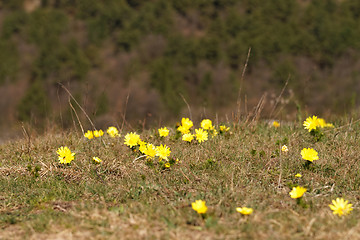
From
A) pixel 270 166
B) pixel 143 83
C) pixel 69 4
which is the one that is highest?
pixel 270 166

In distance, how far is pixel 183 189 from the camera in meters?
2.93

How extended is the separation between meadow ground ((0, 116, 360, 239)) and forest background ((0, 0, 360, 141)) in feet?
122

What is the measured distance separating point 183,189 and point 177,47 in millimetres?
52223

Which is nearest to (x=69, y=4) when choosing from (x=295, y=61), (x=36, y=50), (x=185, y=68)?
(x=36, y=50)

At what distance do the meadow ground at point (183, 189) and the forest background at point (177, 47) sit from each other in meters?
37.0

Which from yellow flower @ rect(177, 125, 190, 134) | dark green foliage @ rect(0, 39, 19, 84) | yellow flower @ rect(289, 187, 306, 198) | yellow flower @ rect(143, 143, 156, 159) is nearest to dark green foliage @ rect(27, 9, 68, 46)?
dark green foliage @ rect(0, 39, 19, 84)

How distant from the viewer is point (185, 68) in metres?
52.6

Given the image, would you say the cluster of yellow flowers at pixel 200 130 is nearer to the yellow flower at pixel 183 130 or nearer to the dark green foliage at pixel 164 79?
the yellow flower at pixel 183 130

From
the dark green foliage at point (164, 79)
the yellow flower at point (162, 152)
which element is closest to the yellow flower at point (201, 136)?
the yellow flower at point (162, 152)

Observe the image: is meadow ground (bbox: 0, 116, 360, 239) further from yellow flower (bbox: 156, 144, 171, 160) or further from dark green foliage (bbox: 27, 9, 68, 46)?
dark green foliage (bbox: 27, 9, 68, 46)

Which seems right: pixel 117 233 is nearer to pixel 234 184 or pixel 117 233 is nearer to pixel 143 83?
pixel 234 184

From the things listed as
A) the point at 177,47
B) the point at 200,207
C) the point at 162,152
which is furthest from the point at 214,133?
the point at 177,47

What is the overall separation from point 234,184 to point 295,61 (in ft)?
164

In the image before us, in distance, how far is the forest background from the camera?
46250 mm
